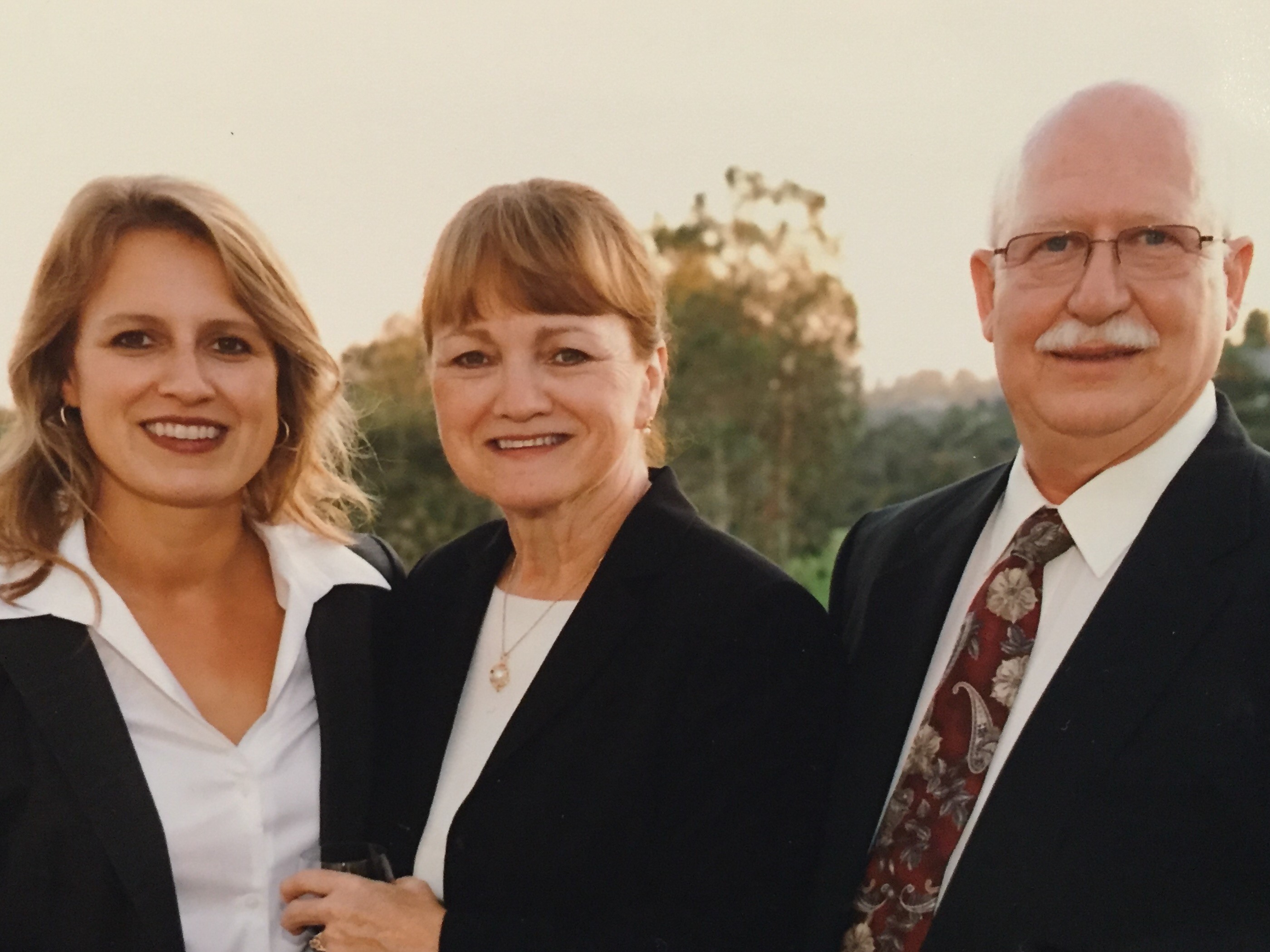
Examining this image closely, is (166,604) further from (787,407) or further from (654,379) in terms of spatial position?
(787,407)

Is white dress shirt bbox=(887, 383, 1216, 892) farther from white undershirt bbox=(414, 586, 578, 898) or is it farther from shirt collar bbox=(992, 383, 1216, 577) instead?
white undershirt bbox=(414, 586, 578, 898)

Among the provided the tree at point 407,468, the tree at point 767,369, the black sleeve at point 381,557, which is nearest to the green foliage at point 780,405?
the tree at point 767,369

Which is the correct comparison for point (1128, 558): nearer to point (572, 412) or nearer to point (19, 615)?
point (572, 412)

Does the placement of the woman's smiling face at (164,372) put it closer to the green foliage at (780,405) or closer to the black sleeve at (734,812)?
the black sleeve at (734,812)

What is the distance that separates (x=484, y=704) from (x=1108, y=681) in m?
1.43

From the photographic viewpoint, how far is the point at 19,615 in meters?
2.77

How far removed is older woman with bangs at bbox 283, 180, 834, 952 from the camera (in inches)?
102

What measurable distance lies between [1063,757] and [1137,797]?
0.48 feet

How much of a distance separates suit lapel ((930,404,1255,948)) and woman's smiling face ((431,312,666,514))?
3.88ft

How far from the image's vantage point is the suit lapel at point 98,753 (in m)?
2.61

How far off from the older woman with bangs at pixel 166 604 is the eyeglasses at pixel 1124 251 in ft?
6.01

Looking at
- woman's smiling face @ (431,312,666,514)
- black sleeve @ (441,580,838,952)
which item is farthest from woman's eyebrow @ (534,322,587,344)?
black sleeve @ (441,580,838,952)

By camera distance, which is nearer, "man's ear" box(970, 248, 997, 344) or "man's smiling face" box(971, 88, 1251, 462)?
"man's smiling face" box(971, 88, 1251, 462)

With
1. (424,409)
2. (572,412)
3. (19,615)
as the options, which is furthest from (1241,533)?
(424,409)
